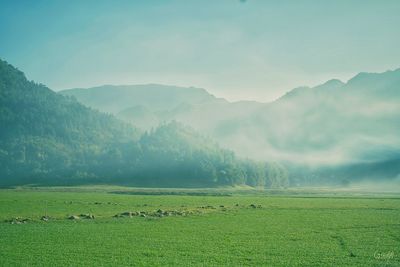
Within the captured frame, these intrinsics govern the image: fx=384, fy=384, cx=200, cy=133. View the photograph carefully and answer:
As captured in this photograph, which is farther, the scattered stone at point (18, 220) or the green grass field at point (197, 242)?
the scattered stone at point (18, 220)

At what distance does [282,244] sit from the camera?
118 feet

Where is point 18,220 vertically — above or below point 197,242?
above

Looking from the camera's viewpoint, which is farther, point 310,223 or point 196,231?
point 310,223

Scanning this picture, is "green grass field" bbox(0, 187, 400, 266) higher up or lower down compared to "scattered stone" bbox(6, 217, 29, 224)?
lower down

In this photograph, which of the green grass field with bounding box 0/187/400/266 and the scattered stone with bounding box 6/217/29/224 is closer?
the green grass field with bounding box 0/187/400/266

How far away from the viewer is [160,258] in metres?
30.1

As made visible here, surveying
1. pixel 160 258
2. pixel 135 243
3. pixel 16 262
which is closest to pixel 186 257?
pixel 160 258

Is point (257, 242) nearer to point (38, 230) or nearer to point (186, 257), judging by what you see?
point (186, 257)

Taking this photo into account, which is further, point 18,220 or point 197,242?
point 18,220

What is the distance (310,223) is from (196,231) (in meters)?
17.2

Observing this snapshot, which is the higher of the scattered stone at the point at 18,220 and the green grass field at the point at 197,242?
the scattered stone at the point at 18,220

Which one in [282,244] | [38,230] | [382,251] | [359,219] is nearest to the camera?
[382,251]

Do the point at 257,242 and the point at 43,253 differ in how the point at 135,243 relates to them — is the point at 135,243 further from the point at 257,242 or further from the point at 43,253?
the point at 257,242

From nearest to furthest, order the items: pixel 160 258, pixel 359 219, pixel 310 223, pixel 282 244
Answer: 1. pixel 160 258
2. pixel 282 244
3. pixel 310 223
4. pixel 359 219
